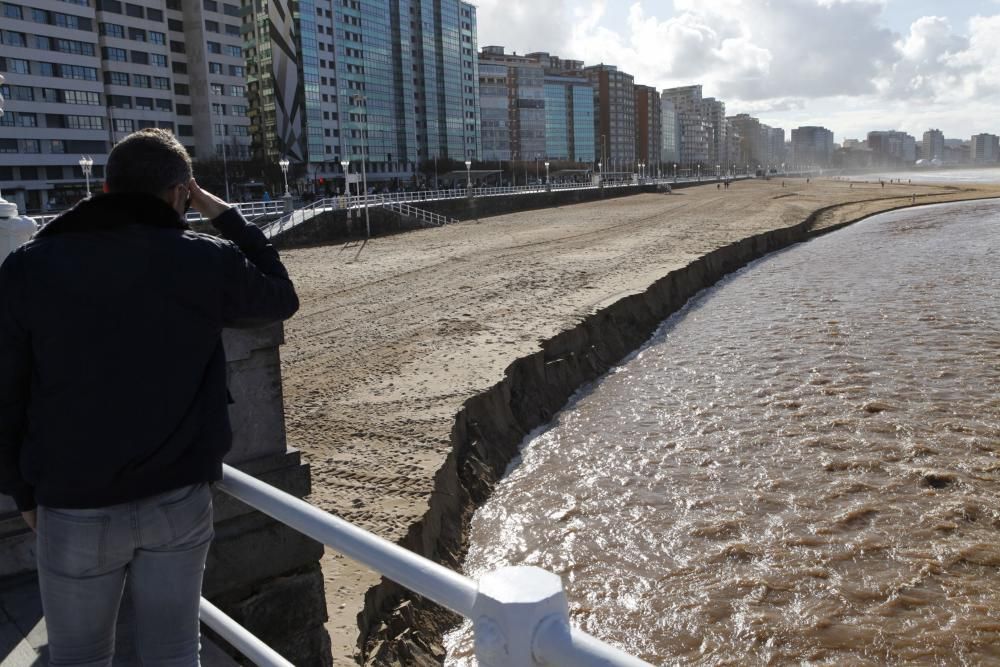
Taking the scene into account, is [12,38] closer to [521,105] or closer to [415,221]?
[415,221]

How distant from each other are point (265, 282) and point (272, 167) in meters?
77.3

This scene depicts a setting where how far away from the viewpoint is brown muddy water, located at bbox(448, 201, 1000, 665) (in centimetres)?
654

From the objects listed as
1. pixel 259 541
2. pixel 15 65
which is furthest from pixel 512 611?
pixel 15 65

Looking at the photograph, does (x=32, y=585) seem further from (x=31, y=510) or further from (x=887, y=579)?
A: (x=887, y=579)

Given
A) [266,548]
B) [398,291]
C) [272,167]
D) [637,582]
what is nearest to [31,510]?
[266,548]

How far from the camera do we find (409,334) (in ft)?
47.8

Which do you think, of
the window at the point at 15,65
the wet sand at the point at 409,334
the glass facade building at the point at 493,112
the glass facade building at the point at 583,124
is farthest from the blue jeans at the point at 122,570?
the glass facade building at the point at 583,124

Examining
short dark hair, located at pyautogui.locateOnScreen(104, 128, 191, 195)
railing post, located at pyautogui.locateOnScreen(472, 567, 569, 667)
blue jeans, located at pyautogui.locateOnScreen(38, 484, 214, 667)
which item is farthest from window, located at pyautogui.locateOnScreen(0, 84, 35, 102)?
railing post, located at pyautogui.locateOnScreen(472, 567, 569, 667)

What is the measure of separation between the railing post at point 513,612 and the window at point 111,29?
7711cm

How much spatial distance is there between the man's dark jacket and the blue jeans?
0.19 feet

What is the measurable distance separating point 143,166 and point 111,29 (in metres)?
76.4

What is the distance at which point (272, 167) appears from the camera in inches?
2970

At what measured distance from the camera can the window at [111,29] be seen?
67.2m

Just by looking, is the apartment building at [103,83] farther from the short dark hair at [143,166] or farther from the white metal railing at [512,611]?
the white metal railing at [512,611]
